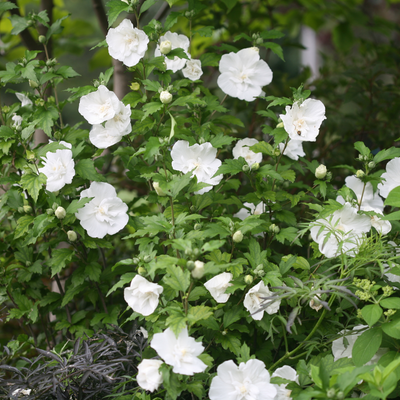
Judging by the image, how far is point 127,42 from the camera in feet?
4.43

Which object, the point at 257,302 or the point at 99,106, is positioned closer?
the point at 257,302

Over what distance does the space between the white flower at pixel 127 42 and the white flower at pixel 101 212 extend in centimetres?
42

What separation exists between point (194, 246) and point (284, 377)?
17.0 inches

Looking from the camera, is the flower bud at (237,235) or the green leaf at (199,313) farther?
the flower bud at (237,235)

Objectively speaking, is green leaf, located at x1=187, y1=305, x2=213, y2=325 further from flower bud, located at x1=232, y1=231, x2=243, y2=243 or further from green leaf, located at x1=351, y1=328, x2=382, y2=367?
green leaf, located at x1=351, y1=328, x2=382, y2=367

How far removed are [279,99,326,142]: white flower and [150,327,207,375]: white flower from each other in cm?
67

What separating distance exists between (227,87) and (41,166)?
72 centimetres

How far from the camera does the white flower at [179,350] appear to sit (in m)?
0.93

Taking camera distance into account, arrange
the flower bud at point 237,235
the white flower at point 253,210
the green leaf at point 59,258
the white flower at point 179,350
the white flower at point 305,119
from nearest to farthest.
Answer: the white flower at point 179,350 → the flower bud at point 237,235 → the white flower at point 305,119 → the green leaf at point 59,258 → the white flower at point 253,210

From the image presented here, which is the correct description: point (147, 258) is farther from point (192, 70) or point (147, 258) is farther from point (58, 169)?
point (192, 70)

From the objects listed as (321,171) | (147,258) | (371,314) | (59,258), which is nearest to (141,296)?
(147,258)

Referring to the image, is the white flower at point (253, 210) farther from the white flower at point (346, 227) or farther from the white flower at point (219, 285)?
the white flower at point (219, 285)

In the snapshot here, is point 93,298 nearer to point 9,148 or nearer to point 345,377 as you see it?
point 9,148

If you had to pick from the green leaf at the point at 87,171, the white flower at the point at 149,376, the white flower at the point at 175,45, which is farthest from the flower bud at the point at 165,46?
the white flower at the point at 149,376
